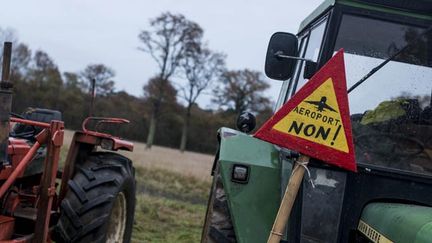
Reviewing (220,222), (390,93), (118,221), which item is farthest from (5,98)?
(390,93)

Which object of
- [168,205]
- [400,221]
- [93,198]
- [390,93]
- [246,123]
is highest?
[390,93]

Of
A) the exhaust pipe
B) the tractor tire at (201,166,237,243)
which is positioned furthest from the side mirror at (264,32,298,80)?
the exhaust pipe

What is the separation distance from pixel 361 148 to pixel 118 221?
2.99m

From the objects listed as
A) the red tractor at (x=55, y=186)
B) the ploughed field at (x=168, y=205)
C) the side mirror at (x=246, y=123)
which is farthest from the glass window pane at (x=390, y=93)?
the ploughed field at (x=168, y=205)

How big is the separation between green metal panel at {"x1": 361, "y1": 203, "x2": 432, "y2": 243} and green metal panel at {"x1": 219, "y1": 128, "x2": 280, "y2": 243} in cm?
71

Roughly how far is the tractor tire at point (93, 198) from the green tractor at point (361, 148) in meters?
1.30

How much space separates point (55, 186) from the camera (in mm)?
4938

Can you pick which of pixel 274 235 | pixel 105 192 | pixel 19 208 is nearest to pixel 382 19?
pixel 274 235

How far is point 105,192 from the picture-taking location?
195 inches

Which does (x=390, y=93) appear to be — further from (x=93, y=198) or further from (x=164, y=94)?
(x=164, y=94)

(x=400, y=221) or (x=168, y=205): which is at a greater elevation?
(x=400, y=221)

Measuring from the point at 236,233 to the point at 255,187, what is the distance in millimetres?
331

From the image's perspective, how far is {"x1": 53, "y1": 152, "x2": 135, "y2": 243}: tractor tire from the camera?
4719mm

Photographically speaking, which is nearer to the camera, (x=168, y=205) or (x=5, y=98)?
(x=5, y=98)
